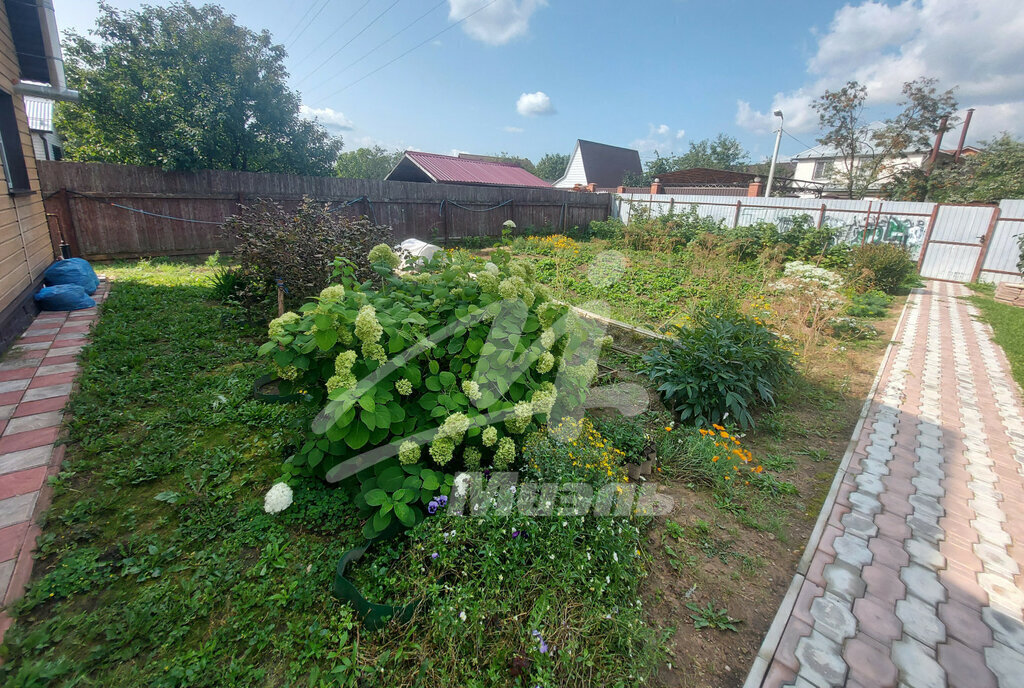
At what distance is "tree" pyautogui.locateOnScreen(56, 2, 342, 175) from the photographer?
27.1ft

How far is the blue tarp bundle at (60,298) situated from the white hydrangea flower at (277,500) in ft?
14.7

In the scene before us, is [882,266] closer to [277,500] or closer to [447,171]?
[277,500]

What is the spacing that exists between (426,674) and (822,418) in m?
3.62

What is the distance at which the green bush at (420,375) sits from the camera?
1.70 metres

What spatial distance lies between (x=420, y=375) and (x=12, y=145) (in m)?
6.67

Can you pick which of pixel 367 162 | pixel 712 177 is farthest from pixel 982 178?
pixel 367 162

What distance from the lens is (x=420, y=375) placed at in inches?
72.5

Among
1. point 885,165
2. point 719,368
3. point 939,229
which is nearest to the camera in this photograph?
point 719,368

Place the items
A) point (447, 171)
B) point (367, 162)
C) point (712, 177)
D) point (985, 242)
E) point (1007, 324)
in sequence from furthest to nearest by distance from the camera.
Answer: point (367, 162), point (712, 177), point (447, 171), point (985, 242), point (1007, 324)

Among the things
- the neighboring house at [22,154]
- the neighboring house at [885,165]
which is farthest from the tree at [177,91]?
the neighboring house at [885,165]

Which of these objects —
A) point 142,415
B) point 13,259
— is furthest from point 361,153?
point 142,415

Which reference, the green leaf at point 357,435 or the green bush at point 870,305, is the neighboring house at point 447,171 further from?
the green leaf at point 357,435

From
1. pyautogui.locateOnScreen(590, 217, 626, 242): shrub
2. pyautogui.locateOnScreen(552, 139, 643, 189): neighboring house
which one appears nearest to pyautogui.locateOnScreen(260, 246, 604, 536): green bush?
pyautogui.locateOnScreen(590, 217, 626, 242): shrub

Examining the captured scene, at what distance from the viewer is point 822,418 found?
3.50m
